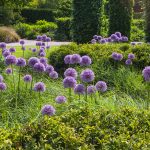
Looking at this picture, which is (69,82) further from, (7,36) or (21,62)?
(7,36)

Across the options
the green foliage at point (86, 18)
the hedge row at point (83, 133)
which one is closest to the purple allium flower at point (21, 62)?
the hedge row at point (83, 133)

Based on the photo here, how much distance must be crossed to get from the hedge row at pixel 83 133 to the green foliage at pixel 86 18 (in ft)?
47.7

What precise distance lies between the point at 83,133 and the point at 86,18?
Result: 1517 cm

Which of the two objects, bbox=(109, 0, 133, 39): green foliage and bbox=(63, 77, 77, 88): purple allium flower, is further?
bbox=(109, 0, 133, 39): green foliage

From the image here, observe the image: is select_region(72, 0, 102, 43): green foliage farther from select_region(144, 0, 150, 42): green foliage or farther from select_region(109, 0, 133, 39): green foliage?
select_region(144, 0, 150, 42): green foliage

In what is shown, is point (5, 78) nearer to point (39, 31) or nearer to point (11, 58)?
point (11, 58)

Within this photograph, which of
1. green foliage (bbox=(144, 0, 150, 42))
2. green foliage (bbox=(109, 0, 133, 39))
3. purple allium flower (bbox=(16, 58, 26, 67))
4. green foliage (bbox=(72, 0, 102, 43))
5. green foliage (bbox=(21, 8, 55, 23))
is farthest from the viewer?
green foliage (bbox=(21, 8, 55, 23))

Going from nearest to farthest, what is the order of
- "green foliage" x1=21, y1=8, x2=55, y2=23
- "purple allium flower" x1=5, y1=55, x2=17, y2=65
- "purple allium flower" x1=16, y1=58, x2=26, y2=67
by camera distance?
"purple allium flower" x1=5, y1=55, x2=17, y2=65 < "purple allium flower" x1=16, y1=58, x2=26, y2=67 < "green foliage" x1=21, y1=8, x2=55, y2=23

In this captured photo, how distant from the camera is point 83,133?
11.7 feet

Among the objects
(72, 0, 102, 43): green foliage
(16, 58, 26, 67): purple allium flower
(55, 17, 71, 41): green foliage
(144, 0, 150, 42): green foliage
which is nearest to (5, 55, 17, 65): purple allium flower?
(16, 58, 26, 67): purple allium flower

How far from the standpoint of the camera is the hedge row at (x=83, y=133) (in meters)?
3.26

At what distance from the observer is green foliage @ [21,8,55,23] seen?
33469mm

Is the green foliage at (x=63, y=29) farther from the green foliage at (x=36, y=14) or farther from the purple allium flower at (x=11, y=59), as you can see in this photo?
the purple allium flower at (x=11, y=59)

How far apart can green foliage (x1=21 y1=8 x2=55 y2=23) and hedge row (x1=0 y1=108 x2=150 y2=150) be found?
30.0 m
